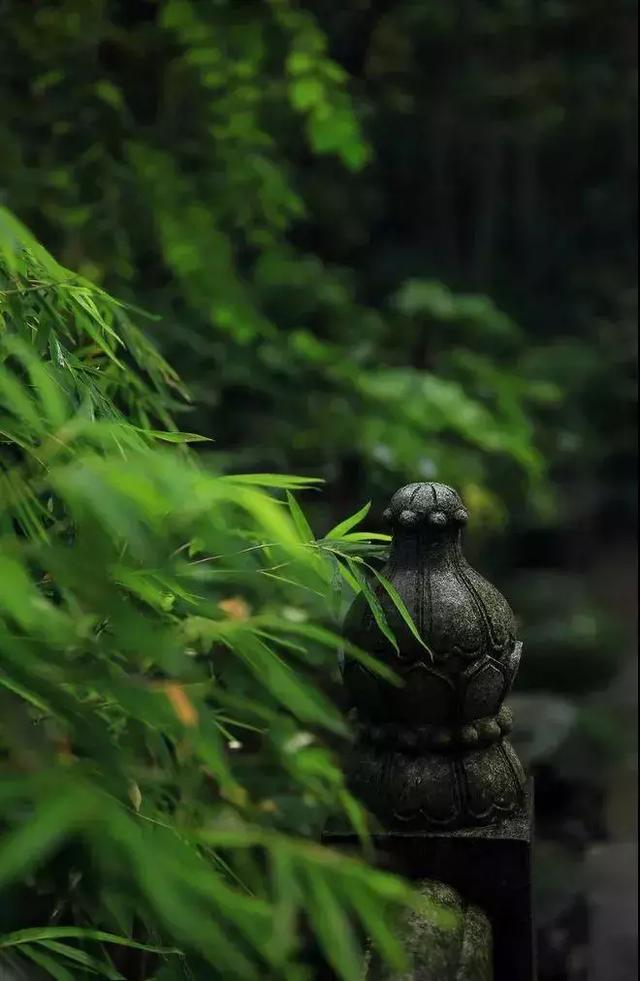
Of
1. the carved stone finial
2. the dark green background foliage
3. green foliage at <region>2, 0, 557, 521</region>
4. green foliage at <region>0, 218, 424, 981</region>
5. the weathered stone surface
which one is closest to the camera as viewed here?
green foliage at <region>0, 218, 424, 981</region>

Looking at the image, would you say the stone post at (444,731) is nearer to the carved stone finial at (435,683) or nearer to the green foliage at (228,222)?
the carved stone finial at (435,683)

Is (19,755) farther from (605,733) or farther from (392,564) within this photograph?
(605,733)

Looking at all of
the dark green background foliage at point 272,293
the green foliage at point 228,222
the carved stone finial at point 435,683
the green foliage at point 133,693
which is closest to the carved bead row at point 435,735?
the carved stone finial at point 435,683

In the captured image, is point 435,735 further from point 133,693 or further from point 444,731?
point 133,693

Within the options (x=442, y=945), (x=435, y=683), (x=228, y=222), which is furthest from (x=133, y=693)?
(x=228, y=222)

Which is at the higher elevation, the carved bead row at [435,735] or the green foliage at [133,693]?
the green foliage at [133,693]

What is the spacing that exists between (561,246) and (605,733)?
10349mm

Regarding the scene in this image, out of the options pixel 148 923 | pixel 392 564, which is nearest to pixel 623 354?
pixel 392 564

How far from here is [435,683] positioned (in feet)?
7.67

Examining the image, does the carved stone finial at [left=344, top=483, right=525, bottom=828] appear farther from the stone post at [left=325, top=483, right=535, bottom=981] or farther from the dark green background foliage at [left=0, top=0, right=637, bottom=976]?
the dark green background foliage at [left=0, top=0, right=637, bottom=976]

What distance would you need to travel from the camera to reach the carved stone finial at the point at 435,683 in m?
2.34

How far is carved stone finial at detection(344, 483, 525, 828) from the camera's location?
2.34 meters

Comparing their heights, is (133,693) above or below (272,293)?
above

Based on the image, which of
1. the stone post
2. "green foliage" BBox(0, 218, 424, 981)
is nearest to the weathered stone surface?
the stone post
